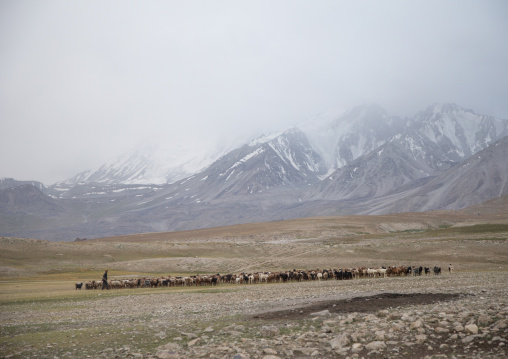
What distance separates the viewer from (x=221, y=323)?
56.5 feet

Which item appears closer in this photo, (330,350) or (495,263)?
(330,350)

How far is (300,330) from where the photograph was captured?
579 inches

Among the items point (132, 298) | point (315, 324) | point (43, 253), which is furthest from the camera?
point (43, 253)

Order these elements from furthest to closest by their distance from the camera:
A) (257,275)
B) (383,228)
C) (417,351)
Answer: (383,228)
(257,275)
(417,351)

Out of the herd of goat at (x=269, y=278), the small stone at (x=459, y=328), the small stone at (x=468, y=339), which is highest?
the small stone at (x=459, y=328)

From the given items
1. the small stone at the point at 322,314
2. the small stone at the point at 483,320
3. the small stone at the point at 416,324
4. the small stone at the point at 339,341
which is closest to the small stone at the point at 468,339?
the small stone at the point at 483,320

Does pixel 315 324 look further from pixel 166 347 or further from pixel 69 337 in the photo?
pixel 69 337

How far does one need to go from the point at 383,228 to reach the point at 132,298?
12214 cm

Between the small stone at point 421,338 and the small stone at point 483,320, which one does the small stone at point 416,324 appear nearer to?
the small stone at point 421,338

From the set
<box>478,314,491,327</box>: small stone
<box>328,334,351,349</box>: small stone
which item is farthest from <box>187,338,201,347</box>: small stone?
<box>478,314,491,327</box>: small stone

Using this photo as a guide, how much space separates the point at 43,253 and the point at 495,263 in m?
67.2

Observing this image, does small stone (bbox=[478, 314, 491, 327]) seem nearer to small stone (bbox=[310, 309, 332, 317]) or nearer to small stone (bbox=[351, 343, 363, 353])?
small stone (bbox=[351, 343, 363, 353])

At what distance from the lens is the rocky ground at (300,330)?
11.7 metres

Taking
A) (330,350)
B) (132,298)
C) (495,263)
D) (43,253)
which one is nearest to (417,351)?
(330,350)
